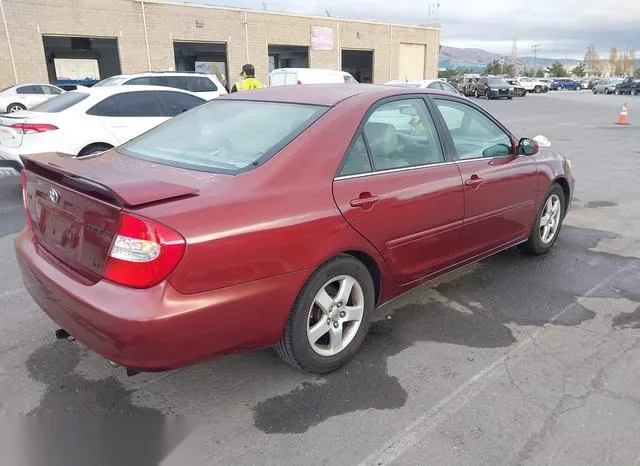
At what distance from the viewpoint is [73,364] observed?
3062mm

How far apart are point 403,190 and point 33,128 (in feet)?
20.3

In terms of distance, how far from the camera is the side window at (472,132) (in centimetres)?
375

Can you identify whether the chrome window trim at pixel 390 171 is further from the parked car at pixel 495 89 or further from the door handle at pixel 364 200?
the parked car at pixel 495 89

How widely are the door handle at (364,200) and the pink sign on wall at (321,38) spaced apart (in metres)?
33.8

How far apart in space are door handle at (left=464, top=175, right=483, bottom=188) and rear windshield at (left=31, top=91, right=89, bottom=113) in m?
6.31

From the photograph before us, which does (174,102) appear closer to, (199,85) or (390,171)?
(199,85)

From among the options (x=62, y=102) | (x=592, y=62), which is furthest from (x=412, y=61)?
(x=592, y=62)

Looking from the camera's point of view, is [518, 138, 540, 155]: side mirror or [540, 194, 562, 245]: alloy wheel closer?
[518, 138, 540, 155]: side mirror

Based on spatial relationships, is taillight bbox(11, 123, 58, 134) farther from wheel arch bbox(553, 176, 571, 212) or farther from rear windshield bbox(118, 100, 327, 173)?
wheel arch bbox(553, 176, 571, 212)

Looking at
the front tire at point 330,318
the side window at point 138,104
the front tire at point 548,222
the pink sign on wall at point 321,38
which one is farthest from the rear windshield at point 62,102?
the pink sign on wall at point 321,38

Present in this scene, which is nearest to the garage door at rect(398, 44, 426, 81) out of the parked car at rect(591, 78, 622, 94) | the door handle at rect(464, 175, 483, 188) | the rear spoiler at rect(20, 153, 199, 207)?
the parked car at rect(591, 78, 622, 94)

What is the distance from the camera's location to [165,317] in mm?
2223

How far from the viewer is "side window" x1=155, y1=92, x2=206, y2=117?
859 centimetres

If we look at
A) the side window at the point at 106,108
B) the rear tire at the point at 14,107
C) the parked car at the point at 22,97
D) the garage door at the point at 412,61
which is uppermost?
the garage door at the point at 412,61
